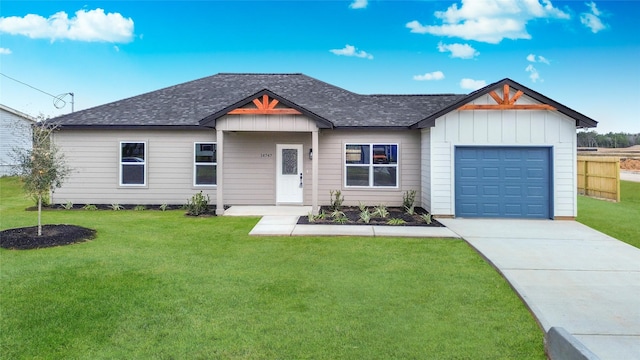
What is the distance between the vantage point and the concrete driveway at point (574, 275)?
3991 millimetres

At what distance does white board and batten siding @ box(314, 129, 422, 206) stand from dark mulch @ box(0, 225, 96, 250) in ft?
24.0

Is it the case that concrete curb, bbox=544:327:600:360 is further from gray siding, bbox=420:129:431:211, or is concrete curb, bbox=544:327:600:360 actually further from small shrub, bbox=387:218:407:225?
gray siding, bbox=420:129:431:211

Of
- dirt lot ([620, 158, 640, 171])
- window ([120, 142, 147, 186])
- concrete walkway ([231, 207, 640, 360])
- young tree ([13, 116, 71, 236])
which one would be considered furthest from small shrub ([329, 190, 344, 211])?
dirt lot ([620, 158, 640, 171])

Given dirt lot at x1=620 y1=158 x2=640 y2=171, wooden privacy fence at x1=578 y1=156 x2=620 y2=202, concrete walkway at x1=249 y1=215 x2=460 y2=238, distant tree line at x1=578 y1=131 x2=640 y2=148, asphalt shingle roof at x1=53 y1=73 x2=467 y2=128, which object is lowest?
concrete walkway at x1=249 y1=215 x2=460 y2=238

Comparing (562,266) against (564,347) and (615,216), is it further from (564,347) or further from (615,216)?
(615,216)

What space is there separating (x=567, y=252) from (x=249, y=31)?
20590 millimetres

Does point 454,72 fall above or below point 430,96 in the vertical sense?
above

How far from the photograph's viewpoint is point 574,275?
19.3ft

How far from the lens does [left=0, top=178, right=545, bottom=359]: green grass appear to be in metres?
3.68

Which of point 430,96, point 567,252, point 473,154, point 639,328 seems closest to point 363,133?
point 473,154

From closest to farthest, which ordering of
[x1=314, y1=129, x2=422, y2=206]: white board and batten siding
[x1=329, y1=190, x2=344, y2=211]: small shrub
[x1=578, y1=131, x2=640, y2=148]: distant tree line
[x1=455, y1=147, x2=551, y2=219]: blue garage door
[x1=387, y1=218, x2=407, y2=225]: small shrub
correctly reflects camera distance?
[x1=387, y1=218, x2=407, y2=225]: small shrub → [x1=455, y1=147, x2=551, y2=219]: blue garage door → [x1=329, y1=190, x2=344, y2=211]: small shrub → [x1=314, y1=129, x2=422, y2=206]: white board and batten siding → [x1=578, y1=131, x2=640, y2=148]: distant tree line

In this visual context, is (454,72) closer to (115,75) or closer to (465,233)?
(465,233)

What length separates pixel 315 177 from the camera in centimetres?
1133

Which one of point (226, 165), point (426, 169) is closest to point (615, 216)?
point (426, 169)
